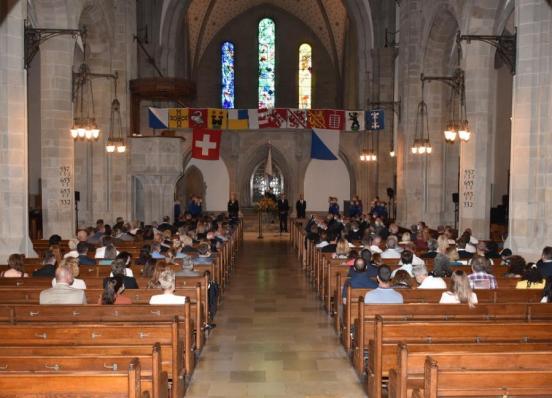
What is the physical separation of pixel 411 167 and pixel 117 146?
8.54 m

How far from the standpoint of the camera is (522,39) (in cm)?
1098

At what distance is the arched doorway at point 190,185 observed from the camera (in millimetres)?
29031

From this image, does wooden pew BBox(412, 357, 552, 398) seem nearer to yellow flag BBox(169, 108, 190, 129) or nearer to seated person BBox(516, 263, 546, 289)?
seated person BBox(516, 263, 546, 289)

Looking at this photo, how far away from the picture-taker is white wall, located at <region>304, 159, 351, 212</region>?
2911cm

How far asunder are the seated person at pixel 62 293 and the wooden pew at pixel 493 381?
393cm

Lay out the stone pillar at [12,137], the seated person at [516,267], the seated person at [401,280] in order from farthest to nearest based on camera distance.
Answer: the stone pillar at [12,137] < the seated person at [516,267] < the seated person at [401,280]

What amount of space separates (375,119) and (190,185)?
37.1ft

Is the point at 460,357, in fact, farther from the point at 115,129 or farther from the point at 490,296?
the point at 115,129

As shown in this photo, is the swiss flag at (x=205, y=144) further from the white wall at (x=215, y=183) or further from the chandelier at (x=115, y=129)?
the white wall at (x=215, y=183)

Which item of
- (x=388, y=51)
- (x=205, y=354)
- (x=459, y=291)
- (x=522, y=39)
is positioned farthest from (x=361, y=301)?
(x=388, y=51)

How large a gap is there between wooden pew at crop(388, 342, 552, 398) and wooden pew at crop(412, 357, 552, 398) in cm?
24

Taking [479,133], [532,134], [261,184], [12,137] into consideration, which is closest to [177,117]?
[261,184]

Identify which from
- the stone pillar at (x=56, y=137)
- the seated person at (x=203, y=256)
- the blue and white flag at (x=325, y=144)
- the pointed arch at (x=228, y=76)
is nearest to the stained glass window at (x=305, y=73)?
the pointed arch at (x=228, y=76)

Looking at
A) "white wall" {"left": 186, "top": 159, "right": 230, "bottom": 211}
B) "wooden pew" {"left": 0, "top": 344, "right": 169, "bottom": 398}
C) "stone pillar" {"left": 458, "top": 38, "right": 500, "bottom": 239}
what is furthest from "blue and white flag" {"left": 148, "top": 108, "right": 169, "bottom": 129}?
"wooden pew" {"left": 0, "top": 344, "right": 169, "bottom": 398}
